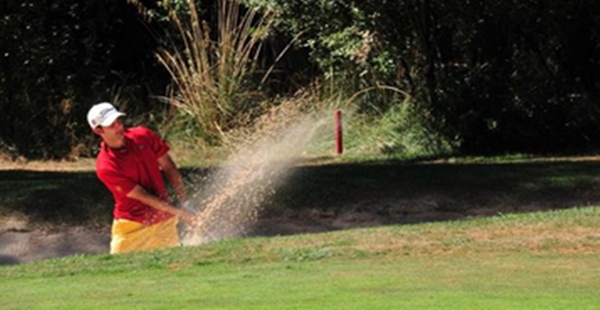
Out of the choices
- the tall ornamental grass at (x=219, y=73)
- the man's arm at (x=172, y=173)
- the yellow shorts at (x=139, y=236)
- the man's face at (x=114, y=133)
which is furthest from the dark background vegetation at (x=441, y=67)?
the man's face at (x=114, y=133)

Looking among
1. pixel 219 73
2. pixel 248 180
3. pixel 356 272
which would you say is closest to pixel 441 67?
pixel 219 73

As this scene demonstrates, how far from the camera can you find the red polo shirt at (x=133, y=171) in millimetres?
10320

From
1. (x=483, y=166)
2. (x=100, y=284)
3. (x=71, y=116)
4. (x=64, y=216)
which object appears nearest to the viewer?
(x=100, y=284)

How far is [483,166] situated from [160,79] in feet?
33.7

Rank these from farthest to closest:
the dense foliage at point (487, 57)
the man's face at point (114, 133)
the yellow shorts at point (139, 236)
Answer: the dense foliage at point (487, 57)
the yellow shorts at point (139, 236)
the man's face at point (114, 133)

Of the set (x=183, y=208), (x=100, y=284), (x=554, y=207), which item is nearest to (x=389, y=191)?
(x=554, y=207)

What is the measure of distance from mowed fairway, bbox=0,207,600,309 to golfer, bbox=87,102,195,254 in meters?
0.32

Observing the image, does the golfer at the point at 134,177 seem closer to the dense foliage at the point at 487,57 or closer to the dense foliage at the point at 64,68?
the dense foliage at the point at 487,57

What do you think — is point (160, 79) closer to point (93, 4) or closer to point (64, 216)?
point (93, 4)

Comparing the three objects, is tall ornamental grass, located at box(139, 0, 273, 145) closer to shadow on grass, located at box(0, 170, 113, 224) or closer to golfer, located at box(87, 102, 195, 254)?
shadow on grass, located at box(0, 170, 113, 224)

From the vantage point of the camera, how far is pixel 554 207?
628 inches

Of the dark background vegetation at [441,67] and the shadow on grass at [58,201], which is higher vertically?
the dark background vegetation at [441,67]

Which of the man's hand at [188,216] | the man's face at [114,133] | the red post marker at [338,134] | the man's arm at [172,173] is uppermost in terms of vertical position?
the man's face at [114,133]

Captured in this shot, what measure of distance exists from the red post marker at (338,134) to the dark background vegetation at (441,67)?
37.4 inches
